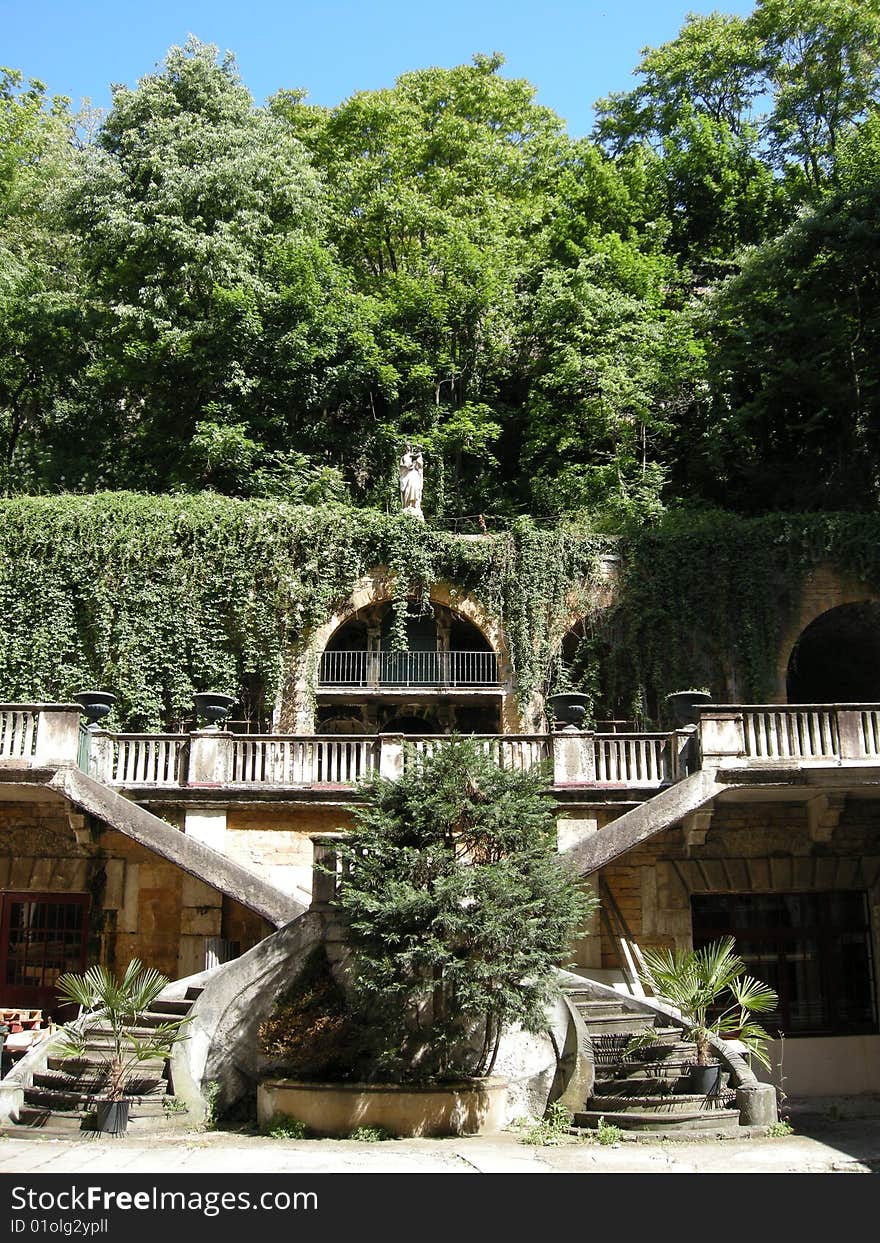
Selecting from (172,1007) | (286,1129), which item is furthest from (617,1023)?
(172,1007)

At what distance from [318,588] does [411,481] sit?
373 cm

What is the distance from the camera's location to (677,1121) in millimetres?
11625

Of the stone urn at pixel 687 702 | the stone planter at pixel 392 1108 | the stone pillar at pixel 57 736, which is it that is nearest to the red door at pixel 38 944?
the stone pillar at pixel 57 736

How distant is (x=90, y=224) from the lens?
29453 mm

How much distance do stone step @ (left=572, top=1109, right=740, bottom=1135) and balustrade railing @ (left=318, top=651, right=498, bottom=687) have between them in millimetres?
12649

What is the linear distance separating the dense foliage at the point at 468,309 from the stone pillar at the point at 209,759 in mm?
10065

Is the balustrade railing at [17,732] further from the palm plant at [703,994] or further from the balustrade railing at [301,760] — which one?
the palm plant at [703,994]

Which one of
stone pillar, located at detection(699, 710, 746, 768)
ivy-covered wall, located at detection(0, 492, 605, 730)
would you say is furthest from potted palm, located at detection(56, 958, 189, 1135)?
ivy-covered wall, located at detection(0, 492, 605, 730)

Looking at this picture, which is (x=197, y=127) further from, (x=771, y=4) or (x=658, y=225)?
(x=771, y=4)

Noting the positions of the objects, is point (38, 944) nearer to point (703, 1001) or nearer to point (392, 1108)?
point (392, 1108)

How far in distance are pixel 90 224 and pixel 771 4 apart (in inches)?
761

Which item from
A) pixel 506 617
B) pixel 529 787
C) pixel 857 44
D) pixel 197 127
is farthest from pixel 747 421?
pixel 529 787

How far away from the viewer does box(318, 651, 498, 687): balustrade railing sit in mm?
24172

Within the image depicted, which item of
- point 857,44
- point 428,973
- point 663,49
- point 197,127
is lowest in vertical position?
point 428,973
